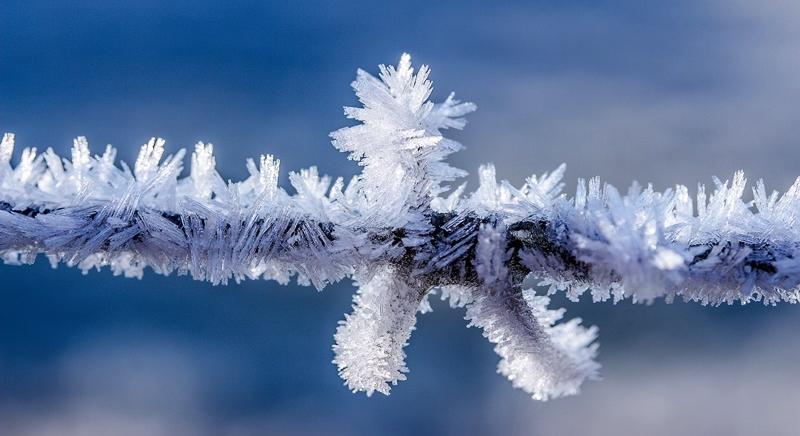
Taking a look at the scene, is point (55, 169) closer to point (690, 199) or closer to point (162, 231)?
point (162, 231)

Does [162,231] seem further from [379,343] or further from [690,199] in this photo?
[690,199]

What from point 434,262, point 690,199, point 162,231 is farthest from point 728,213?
point 162,231

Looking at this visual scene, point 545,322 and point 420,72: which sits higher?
point 420,72

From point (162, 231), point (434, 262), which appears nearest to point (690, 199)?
point (434, 262)

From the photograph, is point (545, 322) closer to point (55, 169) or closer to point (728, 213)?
point (728, 213)

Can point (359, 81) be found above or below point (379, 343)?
above
